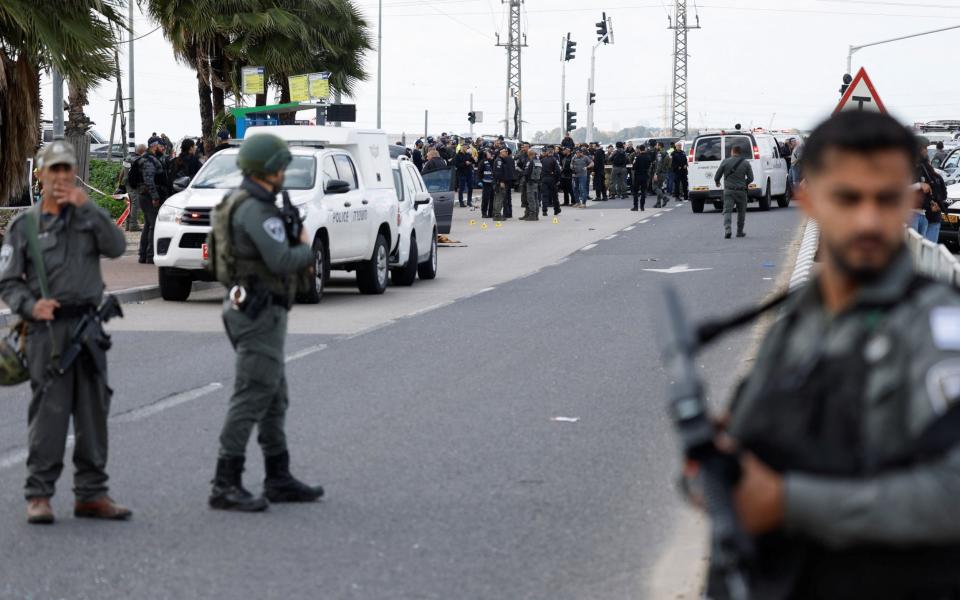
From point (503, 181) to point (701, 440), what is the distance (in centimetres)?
3526

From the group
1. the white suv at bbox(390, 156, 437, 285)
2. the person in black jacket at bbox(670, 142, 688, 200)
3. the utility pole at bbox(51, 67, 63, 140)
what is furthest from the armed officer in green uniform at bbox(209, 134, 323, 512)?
the person in black jacket at bbox(670, 142, 688, 200)

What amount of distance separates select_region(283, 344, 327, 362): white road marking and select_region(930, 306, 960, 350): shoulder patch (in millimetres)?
10432

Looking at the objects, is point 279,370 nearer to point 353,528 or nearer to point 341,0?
point 353,528

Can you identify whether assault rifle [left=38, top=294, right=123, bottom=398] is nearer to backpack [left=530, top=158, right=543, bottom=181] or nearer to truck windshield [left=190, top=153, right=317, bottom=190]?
truck windshield [left=190, top=153, right=317, bottom=190]

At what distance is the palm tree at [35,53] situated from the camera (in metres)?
20.8

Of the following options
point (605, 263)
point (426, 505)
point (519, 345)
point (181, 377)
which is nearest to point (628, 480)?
point (426, 505)

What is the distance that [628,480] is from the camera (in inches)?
312

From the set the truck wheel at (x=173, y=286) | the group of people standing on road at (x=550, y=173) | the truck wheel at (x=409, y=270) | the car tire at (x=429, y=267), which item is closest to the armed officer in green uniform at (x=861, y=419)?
the truck wheel at (x=173, y=286)

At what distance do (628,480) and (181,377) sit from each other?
480 centimetres

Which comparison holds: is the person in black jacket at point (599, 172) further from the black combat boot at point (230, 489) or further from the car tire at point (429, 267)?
the black combat boot at point (230, 489)

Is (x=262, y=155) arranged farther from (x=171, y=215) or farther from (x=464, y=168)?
(x=464, y=168)

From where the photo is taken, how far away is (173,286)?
18.2 m

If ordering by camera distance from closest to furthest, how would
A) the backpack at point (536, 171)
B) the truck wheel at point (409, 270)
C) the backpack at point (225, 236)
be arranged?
the backpack at point (225, 236) → the truck wheel at point (409, 270) → the backpack at point (536, 171)

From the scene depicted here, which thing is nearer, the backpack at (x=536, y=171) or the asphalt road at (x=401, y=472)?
the asphalt road at (x=401, y=472)
